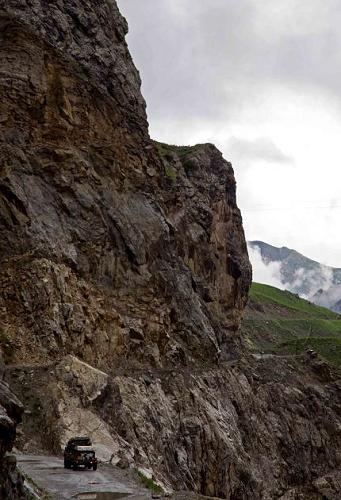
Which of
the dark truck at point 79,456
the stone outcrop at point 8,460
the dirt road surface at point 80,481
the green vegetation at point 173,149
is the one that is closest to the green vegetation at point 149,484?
the dirt road surface at point 80,481

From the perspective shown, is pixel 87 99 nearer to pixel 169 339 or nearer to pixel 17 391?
pixel 169 339

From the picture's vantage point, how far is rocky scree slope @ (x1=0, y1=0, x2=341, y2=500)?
113 ft

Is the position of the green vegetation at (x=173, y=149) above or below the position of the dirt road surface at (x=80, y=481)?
above

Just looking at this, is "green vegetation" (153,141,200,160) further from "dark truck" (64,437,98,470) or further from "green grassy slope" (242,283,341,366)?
"dark truck" (64,437,98,470)

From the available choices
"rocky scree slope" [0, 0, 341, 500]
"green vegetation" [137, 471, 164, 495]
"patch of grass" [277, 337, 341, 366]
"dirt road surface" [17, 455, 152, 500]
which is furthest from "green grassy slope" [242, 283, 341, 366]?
"dirt road surface" [17, 455, 152, 500]

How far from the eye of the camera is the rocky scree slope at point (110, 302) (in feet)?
113

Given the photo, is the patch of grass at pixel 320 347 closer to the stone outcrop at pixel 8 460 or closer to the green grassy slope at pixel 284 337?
the green grassy slope at pixel 284 337

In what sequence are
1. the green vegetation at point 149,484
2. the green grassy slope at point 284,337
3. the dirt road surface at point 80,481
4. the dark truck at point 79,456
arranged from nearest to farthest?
the dirt road surface at point 80,481 < the green vegetation at point 149,484 < the dark truck at point 79,456 < the green grassy slope at point 284,337

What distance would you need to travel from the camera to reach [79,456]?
75.4 ft

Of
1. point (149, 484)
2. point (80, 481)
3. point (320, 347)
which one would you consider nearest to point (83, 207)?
point (149, 484)

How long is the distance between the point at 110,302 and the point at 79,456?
72.1 ft

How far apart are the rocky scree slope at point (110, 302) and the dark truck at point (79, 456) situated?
15.9 feet

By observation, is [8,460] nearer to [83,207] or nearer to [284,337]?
[83,207]

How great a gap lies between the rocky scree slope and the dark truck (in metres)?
4.84
